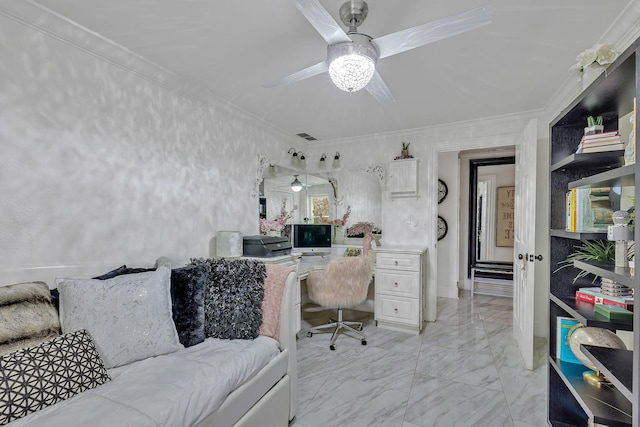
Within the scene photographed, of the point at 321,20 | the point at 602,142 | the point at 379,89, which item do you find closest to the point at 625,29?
the point at 602,142

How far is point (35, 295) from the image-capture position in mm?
1361

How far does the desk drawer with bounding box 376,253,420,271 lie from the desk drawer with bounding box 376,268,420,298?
5cm

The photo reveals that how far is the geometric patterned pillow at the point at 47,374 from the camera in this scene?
1.04 meters

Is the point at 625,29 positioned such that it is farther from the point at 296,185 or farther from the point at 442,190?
the point at 442,190

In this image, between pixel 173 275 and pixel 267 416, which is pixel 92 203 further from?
pixel 267 416

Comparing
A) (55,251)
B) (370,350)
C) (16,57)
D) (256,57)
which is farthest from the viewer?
(370,350)

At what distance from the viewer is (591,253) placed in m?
1.53

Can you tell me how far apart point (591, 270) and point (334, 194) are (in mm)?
2987

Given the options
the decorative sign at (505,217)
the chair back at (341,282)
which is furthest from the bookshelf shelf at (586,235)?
the decorative sign at (505,217)

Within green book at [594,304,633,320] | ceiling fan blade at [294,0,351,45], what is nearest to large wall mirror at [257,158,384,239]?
ceiling fan blade at [294,0,351,45]

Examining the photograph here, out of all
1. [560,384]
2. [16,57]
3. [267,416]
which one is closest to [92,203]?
[16,57]

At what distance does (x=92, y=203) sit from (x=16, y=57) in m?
0.82

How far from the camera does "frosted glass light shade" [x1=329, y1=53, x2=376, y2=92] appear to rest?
1.49m

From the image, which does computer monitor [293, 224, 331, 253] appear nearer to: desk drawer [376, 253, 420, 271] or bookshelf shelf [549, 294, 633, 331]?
desk drawer [376, 253, 420, 271]
